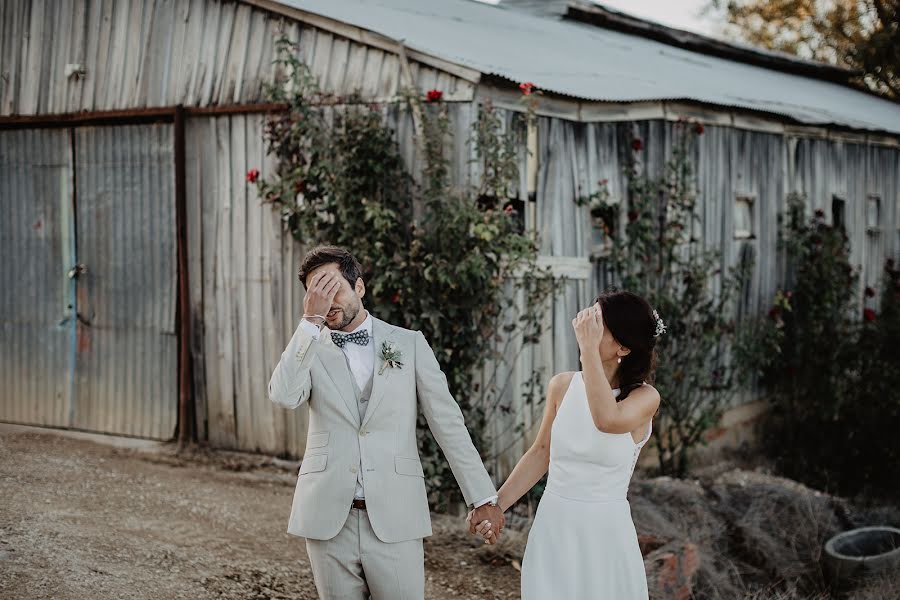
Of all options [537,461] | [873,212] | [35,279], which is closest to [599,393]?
[537,461]

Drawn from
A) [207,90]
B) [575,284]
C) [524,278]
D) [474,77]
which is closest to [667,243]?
[575,284]

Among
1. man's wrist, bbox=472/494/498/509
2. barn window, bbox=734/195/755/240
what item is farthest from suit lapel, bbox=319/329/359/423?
barn window, bbox=734/195/755/240

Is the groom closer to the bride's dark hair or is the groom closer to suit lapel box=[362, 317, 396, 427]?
suit lapel box=[362, 317, 396, 427]

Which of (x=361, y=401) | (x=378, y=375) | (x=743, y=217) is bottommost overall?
(x=361, y=401)

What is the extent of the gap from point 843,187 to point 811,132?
1.24 meters

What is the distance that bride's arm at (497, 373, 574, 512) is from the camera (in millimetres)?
4062

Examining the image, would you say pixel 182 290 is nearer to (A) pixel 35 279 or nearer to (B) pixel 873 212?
(A) pixel 35 279

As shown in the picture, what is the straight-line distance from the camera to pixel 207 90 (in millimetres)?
8234

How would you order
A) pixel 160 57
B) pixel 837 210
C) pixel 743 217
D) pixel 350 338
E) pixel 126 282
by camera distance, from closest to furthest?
pixel 350 338, pixel 160 57, pixel 126 282, pixel 743 217, pixel 837 210

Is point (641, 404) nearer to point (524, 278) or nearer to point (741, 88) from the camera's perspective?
point (524, 278)

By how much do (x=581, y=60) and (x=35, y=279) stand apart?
574 centimetres

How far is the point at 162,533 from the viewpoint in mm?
6070

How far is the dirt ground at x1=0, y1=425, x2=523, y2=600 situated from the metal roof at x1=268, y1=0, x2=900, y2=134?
344cm

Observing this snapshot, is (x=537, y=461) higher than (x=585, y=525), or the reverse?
(x=537, y=461)
